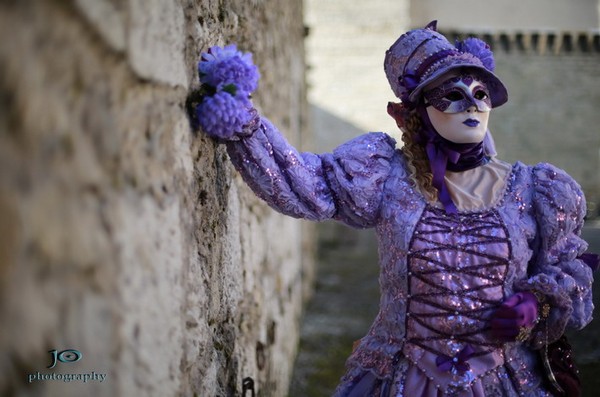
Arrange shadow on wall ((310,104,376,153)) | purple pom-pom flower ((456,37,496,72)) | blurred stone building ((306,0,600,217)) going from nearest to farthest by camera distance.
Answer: purple pom-pom flower ((456,37,496,72))
blurred stone building ((306,0,600,217))
shadow on wall ((310,104,376,153))

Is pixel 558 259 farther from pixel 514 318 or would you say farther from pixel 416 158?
pixel 416 158

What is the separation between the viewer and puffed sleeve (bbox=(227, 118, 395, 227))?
150cm

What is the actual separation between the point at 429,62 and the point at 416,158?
245mm

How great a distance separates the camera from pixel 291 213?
5.21 feet

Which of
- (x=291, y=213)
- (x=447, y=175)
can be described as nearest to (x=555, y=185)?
(x=447, y=175)

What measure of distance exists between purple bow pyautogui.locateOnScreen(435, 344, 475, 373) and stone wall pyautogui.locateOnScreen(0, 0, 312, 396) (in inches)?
20.7

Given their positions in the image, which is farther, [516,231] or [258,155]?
[516,231]

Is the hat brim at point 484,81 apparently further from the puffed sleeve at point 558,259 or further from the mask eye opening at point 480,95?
the puffed sleeve at point 558,259

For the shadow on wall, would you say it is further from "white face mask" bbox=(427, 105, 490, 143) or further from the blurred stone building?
"white face mask" bbox=(427, 105, 490, 143)

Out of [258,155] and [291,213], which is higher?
[258,155]

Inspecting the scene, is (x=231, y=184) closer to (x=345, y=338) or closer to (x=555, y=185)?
(x=555, y=185)

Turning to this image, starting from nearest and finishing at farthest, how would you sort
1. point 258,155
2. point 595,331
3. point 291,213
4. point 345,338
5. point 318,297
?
1. point 258,155
2. point 291,213
3. point 595,331
4. point 345,338
5. point 318,297

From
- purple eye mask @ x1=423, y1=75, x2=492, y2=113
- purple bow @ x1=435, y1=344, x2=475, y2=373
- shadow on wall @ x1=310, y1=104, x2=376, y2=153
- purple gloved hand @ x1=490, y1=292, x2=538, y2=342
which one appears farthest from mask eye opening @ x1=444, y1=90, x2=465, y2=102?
shadow on wall @ x1=310, y1=104, x2=376, y2=153

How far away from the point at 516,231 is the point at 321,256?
623 cm
